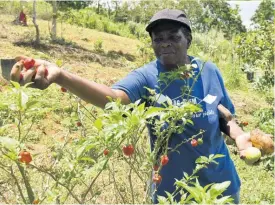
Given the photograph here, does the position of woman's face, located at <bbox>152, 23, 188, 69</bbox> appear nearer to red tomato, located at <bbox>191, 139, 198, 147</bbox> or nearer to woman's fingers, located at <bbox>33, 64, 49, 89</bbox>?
red tomato, located at <bbox>191, 139, 198, 147</bbox>

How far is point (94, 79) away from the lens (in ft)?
22.3

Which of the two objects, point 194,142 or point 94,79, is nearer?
point 194,142

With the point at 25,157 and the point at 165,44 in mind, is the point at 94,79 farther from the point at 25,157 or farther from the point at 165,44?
the point at 25,157

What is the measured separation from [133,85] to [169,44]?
0.77 ft

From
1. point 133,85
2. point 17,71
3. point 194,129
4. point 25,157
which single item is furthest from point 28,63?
point 194,129

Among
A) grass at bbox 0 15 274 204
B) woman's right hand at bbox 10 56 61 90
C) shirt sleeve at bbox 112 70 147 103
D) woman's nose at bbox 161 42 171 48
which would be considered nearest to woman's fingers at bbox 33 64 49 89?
woman's right hand at bbox 10 56 61 90

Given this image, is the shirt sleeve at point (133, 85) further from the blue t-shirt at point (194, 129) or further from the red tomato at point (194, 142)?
the red tomato at point (194, 142)

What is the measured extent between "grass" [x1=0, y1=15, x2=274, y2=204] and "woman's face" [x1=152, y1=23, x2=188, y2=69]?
1.31 ft

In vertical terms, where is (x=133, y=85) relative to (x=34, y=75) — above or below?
below

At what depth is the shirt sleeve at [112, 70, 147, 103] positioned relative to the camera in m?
1.68

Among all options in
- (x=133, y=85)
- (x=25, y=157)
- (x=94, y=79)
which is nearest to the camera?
(x=25, y=157)

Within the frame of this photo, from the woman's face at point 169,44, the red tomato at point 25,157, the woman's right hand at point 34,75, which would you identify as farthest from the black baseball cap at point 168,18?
the red tomato at point 25,157

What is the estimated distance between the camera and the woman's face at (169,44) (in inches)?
70.7

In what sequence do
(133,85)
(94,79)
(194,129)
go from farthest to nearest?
(94,79), (194,129), (133,85)
